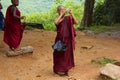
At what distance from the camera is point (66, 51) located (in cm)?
867

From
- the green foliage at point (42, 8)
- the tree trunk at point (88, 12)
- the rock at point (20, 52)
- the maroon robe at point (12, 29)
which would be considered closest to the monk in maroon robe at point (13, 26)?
the maroon robe at point (12, 29)

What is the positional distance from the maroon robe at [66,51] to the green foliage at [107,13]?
30.7ft

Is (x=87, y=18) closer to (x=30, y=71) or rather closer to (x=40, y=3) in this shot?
(x=30, y=71)

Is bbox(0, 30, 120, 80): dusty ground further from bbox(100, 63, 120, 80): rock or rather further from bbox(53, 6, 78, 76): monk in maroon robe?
bbox(100, 63, 120, 80): rock

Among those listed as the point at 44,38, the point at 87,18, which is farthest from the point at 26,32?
the point at 87,18

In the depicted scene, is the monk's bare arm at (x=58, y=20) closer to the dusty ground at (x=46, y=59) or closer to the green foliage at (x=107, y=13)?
the dusty ground at (x=46, y=59)

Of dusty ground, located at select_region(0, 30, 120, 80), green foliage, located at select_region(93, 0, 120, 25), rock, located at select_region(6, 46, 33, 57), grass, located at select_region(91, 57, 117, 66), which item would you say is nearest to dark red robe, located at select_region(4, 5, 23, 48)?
rock, located at select_region(6, 46, 33, 57)

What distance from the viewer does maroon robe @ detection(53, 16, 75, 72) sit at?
338 inches

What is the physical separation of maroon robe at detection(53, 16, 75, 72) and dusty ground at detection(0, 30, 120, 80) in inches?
10.2

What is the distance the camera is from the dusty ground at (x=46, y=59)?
29.4 feet

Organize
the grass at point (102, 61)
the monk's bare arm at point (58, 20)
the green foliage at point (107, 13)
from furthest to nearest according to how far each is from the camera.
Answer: the green foliage at point (107, 13) → the grass at point (102, 61) → the monk's bare arm at point (58, 20)

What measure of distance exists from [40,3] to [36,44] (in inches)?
1514

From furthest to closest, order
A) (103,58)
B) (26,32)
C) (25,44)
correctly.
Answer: (26,32) → (25,44) → (103,58)

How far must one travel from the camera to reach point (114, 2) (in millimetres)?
18234
